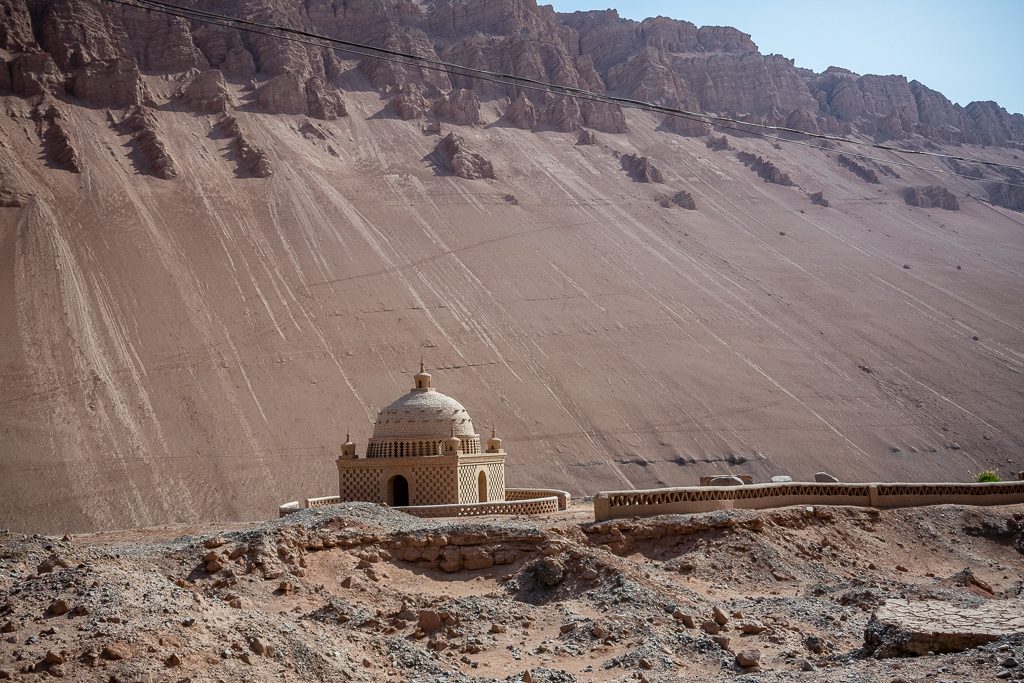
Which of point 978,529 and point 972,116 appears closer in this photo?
point 978,529

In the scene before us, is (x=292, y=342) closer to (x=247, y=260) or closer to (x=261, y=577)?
(x=247, y=260)

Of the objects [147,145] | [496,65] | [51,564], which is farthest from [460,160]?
[51,564]

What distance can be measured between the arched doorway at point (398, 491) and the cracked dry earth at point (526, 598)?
544 centimetres

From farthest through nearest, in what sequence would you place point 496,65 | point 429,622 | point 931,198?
point 931,198 → point 496,65 → point 429,622

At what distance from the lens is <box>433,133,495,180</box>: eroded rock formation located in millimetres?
62438

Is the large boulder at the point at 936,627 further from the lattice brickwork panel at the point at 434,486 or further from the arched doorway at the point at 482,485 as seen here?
the arched doorway at the point at 482,485

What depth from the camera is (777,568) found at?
1780cm

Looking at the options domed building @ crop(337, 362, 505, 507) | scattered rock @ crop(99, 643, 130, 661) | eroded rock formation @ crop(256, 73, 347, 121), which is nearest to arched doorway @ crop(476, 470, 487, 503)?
domed building @ crop(337, 362, 505, 507)

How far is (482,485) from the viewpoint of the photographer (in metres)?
25.8

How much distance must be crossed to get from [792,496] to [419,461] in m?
8.40

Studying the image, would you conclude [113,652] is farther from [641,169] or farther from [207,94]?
[641,169]

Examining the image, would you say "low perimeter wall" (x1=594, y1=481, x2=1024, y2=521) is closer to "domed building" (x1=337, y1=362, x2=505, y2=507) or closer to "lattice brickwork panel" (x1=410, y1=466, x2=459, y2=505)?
"lattice brickwork panel" (x1=410, y1=466, x2=459, y2=505)

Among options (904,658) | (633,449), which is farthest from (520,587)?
(633,449)

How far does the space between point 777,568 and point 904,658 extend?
581cm
